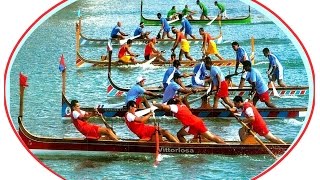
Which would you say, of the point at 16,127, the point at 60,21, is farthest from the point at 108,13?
the point at 16,127

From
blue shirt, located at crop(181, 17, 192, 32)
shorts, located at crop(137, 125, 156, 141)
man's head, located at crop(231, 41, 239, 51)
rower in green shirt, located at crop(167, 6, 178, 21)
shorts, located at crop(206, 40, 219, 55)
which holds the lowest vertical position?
shorts, located at crop(137, 125, 156, 141)

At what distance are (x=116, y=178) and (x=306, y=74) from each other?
1892mm

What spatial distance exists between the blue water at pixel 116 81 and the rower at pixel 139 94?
0.65 ft

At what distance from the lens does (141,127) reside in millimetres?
11734

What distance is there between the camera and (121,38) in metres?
13.4

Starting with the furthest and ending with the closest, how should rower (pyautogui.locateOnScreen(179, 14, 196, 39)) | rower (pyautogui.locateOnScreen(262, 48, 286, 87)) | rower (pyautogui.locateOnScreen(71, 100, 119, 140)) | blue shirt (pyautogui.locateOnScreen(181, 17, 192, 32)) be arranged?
rower (pyautogui.locateOnScreen(179, 14, 196, 39))
blue shirt (pyautogui.locateOnScreen(181, 17, 192, 32))
rower (pyautogui.locateOnScreen(262, 48, 286, 87))
rower (pyautogui.locateOnScreen(71, 100, 119, 140))

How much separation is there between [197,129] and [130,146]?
23.6 inches

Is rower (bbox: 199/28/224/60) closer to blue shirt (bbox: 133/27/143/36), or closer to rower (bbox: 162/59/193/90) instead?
rower (bbox: 162/59/193/90)

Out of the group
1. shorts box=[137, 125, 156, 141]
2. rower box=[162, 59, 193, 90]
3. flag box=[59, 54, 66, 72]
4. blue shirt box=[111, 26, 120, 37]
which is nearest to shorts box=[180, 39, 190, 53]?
rower box=[162, 59, 193, 90]

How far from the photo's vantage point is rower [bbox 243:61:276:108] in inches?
490

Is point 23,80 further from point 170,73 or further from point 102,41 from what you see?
point 102,41

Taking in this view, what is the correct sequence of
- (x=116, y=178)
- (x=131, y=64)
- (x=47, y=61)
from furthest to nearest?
(x=131, y=64)
(x=47, y=61)
(x=116, y=178)

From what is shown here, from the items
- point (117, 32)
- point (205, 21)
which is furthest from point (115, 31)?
point (205, 21)

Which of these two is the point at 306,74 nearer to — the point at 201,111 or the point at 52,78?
the point at 201,111
